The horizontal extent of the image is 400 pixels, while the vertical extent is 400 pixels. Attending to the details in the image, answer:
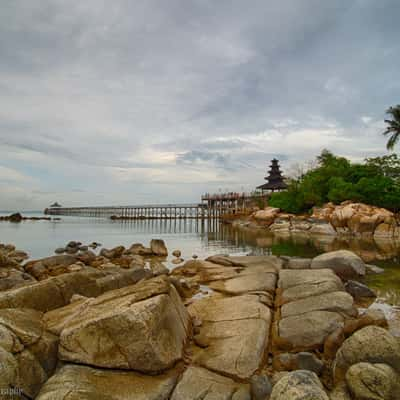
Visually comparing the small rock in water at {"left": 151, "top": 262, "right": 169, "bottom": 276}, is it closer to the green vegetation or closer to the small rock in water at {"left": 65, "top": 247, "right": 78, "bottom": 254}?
the small rock in water at {"left": 65, "top": 247, "right": 78, "bottom": 254}

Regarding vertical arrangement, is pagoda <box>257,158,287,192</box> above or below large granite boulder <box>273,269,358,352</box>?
above

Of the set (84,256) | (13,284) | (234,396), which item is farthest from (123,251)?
(234,396)

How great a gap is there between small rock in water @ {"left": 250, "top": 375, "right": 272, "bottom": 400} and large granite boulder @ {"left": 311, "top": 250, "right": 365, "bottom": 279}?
752 cm

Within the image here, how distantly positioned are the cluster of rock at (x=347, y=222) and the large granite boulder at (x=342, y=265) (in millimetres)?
20267

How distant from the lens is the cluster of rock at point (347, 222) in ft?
95.1

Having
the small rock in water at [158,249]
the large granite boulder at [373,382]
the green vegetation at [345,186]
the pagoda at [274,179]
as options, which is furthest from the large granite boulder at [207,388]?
the pagoda at [274,179]

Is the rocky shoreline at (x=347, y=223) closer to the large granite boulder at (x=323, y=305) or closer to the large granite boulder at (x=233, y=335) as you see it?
the large granite boulder at (x=323, y=305)

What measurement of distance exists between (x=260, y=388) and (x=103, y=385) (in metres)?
1.87

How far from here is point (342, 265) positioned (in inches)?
420

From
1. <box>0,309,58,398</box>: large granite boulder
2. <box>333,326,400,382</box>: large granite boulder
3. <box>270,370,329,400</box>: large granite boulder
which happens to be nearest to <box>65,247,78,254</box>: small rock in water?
<box>0,309,58,398</box>: large granite boulder

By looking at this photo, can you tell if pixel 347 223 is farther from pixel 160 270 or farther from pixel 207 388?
pixel 207 388

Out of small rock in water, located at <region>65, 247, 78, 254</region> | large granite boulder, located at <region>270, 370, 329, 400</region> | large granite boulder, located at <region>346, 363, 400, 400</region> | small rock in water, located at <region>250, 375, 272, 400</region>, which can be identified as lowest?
small rock in water, located at <region>65, 247, 78, 254</region>

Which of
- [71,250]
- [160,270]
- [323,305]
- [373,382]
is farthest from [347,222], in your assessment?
[373,382]

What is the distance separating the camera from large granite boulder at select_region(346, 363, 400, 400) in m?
3.45
